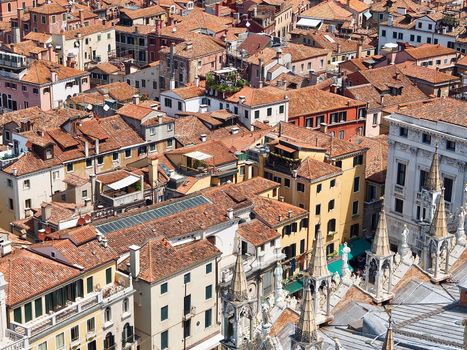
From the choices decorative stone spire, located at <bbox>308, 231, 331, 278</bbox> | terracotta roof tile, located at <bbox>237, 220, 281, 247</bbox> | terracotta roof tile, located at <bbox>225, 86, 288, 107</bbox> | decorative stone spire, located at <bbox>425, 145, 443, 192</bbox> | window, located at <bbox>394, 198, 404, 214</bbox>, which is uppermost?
decorative stone spire, located at <bbox>308, 231, 331, 278</bbox>

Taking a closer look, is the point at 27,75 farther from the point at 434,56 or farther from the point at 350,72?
the point at 434,56

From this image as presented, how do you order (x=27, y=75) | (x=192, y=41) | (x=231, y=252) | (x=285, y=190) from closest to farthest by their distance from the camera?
(x=231, y=252)
(x=285, y=190)
(x=27, y=75)
(x=192, y=41)

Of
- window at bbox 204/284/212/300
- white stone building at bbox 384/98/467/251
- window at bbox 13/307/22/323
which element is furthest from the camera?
white stone building at bbox 384/98/467/251

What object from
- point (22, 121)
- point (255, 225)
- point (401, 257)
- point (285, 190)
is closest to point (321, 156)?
point (285, 190)

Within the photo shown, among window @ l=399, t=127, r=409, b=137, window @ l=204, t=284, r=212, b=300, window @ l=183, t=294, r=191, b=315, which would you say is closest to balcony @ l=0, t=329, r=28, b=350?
window @ l=183, t=294, r=191, b=315

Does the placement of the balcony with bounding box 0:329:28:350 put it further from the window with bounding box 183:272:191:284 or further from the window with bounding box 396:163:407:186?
the window with bounding box 396:163:407:186
